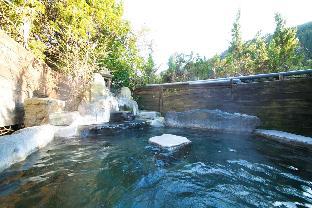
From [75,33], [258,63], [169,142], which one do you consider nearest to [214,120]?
[169,142]

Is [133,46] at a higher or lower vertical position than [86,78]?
higher

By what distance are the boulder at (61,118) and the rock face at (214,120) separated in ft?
13.6

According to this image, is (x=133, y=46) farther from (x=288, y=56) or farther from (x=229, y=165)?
(x=288, y=56)

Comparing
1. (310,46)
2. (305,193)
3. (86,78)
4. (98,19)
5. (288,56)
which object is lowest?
(305,193)

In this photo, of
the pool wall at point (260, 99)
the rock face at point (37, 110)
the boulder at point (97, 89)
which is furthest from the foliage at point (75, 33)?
the pool wall at point (260, 99)

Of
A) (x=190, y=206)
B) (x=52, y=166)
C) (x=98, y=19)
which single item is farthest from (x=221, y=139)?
(x=98, y=19)

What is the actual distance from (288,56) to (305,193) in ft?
68.2

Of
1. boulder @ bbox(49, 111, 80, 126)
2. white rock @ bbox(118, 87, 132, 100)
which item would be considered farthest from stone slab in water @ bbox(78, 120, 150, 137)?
white rock @ bbox(118, 87, 132, 100)

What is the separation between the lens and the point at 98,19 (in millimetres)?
13312

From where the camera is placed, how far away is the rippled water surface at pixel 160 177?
2.95 metres

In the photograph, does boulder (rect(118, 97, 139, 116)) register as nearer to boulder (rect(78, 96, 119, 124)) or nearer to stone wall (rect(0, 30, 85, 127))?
boulder (rect(78, 96, 119, 124))

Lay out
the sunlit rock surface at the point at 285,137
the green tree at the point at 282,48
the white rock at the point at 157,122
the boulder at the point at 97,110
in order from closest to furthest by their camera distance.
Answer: the sunlit rock surface at the point at 285,137 < the boulder at the point at 97,110 < the white rock at the point at 157,122 < the green tree at the point at 282,48

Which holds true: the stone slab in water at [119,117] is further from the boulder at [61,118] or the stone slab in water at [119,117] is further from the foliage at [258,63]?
the foliage at [258,63]

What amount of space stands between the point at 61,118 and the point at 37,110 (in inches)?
30.9
